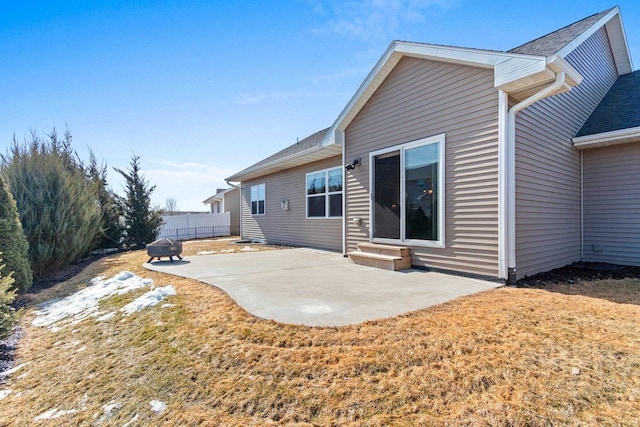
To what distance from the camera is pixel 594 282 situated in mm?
4633

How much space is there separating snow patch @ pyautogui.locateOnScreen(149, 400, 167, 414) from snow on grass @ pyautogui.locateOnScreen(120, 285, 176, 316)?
6.74 ft

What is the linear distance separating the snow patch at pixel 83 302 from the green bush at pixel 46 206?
2.78 meters

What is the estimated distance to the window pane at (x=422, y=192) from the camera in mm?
5434

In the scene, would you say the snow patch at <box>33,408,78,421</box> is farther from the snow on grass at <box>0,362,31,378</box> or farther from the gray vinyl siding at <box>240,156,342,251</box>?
the gray vinyl siding at <box>240,156,342,251</box>

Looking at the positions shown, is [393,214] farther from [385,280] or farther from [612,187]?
[612,187]

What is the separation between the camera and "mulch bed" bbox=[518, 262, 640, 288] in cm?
465

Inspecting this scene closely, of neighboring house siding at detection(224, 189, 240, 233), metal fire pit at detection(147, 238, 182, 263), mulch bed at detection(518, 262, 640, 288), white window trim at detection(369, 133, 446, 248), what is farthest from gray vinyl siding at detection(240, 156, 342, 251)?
neighboring house siding at detection(224, 189, 240, 233)

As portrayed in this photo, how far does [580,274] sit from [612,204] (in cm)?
218

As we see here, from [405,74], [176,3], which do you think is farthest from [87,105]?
[405,74]

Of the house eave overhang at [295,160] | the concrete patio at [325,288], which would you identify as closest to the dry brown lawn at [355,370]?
the concrete patio at [325,288]

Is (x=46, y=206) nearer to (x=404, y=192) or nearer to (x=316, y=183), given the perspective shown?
(x=316, y=183)

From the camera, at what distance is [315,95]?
33.6 feet

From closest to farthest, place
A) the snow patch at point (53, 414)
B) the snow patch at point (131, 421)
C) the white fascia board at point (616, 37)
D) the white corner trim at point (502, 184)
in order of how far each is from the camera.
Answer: the snow patch at point (131, 421), the snow patch at point (53, 414), the white corner trim at point (502, 184), the white fascia board at point (616, 37)

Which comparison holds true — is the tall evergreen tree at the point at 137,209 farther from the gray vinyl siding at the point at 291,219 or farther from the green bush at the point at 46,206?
the gray vinyl siding at the point at 291,219
